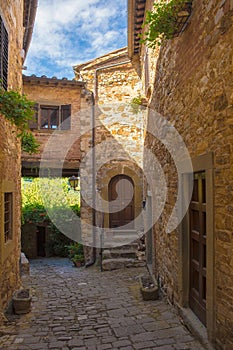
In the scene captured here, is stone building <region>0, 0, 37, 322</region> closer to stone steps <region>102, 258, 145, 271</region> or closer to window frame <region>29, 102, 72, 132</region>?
stone steps <region>102, 258, 145, 271</region>

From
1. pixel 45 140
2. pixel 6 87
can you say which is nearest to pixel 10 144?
pixel 6 87

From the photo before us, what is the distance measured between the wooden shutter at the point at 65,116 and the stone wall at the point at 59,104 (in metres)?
0.12

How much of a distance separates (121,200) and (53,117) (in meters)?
3.89

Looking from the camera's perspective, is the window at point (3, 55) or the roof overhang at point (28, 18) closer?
the window at point (3, 55)

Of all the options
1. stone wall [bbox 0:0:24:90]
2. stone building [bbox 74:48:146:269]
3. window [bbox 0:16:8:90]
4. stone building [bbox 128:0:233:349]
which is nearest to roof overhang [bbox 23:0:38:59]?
stone wall [bbox 0:0:24:90]

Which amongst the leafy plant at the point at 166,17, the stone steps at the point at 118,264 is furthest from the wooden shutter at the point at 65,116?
the leafy plant at the point at 166,17

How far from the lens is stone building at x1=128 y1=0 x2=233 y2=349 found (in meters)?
3.05

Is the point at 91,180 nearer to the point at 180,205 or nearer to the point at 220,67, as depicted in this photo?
the point at 180,205

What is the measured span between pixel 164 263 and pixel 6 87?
4378 mm

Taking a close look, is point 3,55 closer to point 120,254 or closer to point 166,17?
point 166,17

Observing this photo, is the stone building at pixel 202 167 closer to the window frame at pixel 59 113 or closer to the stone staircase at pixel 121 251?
the stone staircase at pixel 121 251

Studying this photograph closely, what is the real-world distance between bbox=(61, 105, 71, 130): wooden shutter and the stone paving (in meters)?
5.51

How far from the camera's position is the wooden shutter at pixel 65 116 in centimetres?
1076

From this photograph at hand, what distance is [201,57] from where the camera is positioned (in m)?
3.66
